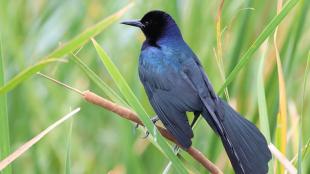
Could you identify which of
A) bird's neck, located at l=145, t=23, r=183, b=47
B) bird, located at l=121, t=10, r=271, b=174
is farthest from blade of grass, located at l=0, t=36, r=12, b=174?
bird's neck, located at l=145, t=23, r=183, b=47

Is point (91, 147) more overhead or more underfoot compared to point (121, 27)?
more underfoot

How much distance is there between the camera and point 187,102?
181 centimetres

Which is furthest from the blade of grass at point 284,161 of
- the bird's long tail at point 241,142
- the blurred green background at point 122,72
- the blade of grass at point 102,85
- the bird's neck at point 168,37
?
the bird's neck at point 168,37

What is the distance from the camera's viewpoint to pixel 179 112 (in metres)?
1.77

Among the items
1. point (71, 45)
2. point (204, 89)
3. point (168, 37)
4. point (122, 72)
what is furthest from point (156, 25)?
point (71, 45)

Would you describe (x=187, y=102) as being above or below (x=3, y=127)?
below

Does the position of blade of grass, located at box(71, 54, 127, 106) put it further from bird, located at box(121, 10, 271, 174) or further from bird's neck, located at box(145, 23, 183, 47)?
bird's neck, located at box(145, 23, 183, 47)

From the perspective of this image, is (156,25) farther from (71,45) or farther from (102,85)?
(71,45)

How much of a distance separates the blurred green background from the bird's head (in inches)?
1.5

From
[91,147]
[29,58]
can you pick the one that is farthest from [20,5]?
[91,147]

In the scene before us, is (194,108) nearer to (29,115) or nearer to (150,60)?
(150,60)

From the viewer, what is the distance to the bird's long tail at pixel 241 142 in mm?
1585

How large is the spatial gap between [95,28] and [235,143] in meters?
0.56

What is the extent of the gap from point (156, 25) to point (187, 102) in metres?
0.53
